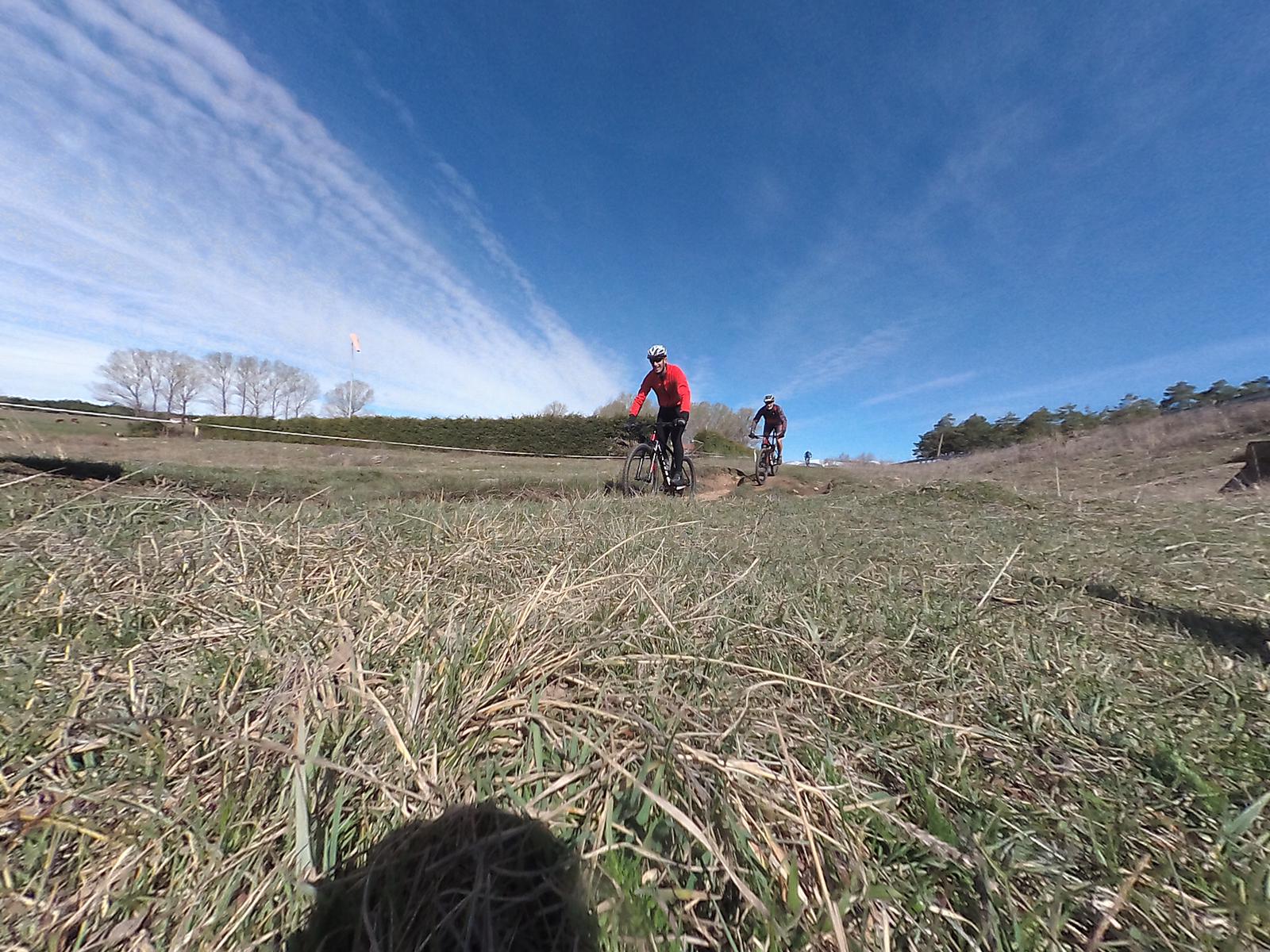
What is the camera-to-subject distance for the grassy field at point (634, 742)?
576 millimetres

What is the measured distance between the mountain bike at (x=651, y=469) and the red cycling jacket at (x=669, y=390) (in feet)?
1.46

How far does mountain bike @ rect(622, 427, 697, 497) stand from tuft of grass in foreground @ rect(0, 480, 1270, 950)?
4090 millimetres

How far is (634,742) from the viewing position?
782 millimetres

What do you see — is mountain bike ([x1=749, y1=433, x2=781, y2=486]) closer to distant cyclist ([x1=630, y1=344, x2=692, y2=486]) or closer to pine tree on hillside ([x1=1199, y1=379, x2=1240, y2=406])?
distant cyclist ([x1=630, y1=344, x2=692, y2=486])

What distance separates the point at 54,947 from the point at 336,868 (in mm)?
282

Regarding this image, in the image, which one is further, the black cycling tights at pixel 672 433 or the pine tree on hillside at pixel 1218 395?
the pine tree on hillside at pixel 1218 395

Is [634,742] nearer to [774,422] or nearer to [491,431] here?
[774,422]

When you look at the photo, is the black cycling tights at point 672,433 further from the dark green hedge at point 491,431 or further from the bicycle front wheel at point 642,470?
the dark green hedge at point 491,431

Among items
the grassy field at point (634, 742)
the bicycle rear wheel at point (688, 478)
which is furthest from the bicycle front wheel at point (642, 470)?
the grassy field at point (634, 742)

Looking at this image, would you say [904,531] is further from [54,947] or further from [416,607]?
[54,947]

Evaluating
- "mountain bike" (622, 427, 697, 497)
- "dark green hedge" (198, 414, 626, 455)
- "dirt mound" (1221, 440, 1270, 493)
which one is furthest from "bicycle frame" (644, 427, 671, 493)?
"dark green hedge" (198, 414, 626, 455)

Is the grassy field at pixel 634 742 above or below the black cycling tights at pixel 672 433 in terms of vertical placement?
below

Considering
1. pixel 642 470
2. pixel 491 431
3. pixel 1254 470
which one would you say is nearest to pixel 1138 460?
pixel 1254 470

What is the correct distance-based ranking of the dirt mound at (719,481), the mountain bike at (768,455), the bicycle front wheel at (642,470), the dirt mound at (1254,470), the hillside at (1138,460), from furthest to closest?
the mountain bike at (768,455) < the dirt mound at (719,481) < the hillside at (1138,460) < the bicycle front wheel at (642,470) < the dirt mound at (1254,470)
